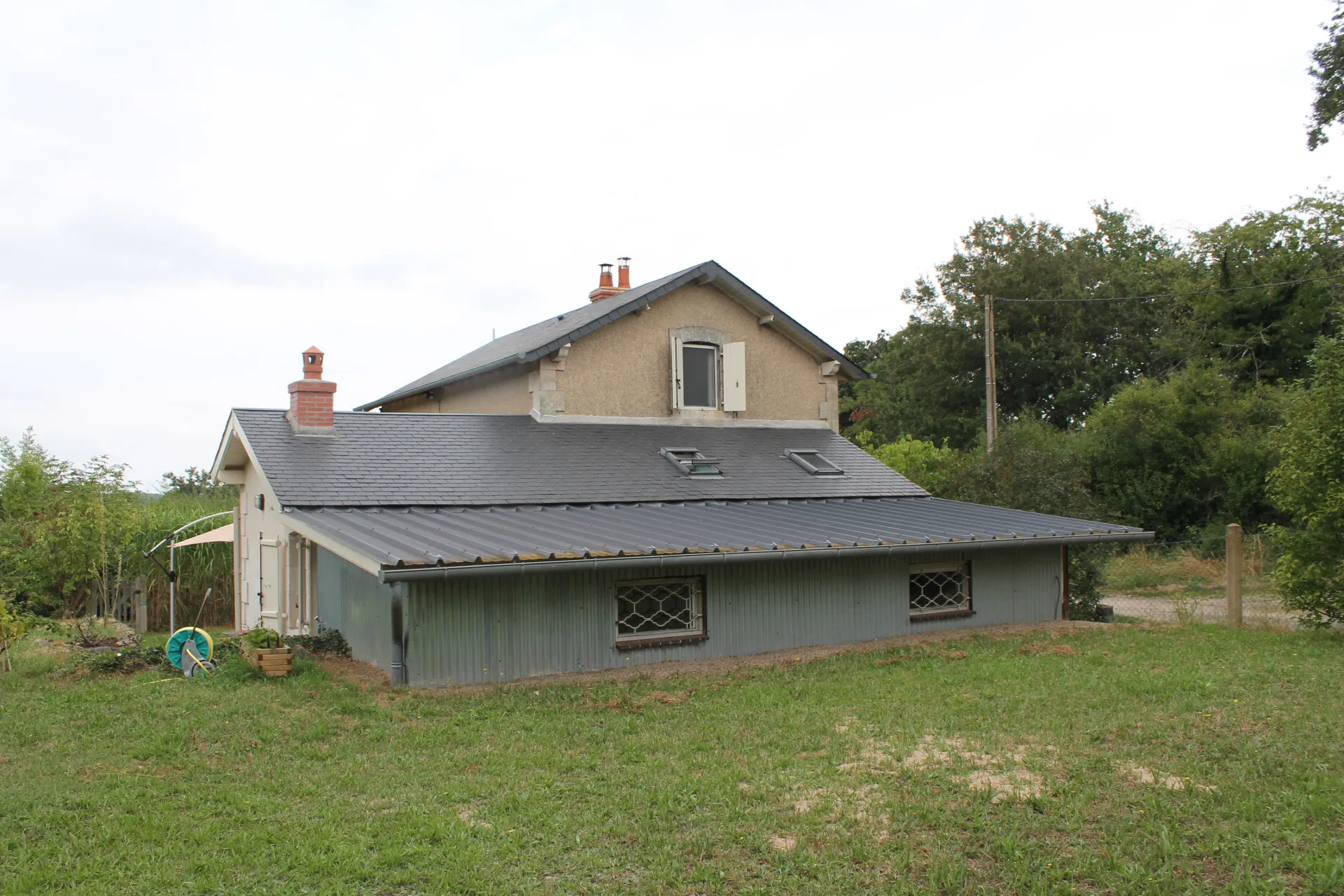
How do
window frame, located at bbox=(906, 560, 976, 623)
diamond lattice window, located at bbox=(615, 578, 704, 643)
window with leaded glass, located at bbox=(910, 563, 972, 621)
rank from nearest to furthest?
diamond lattice window, located at bbox=(615, 578, 704, 643) → window frame, located at bbox=(906, 560, 976, 623) → window with leaded glass, located at bbox=(910, 563, 972, 621)

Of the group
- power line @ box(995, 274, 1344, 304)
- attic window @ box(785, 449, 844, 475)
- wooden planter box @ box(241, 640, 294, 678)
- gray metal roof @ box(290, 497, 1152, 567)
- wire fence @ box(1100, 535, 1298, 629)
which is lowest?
wire fence @ box(1100, 535, 1298, 629)

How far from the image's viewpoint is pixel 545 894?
482 cm

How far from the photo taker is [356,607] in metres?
11.6

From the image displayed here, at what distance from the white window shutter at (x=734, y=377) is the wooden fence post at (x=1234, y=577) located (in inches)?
322

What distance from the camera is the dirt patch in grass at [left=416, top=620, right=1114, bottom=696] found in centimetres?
1032

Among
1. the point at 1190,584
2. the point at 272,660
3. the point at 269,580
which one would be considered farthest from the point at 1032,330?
the point at 272,660

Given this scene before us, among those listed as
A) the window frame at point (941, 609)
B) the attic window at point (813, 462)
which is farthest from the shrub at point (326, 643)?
the attic window at point (813, 462)

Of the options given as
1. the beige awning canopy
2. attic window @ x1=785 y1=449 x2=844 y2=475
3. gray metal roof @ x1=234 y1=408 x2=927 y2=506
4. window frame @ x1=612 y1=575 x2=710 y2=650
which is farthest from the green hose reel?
attic window @ x1=785 y1=449 x2=844 y2=475

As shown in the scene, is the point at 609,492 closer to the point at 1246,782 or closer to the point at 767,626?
the point at 767,626

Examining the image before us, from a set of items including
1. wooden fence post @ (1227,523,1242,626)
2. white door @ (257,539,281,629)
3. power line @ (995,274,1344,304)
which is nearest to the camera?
white door @ (257,539,281,629)

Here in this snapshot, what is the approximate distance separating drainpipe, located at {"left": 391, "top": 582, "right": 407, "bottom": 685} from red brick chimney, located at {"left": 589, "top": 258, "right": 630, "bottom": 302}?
41.7ft

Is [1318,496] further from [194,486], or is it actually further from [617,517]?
[194,486]

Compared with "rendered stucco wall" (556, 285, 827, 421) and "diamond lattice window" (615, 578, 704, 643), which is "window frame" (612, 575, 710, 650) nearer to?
"diamond lattice window" (615, 578, 704, 643)

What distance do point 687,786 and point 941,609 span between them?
8.61 metres
